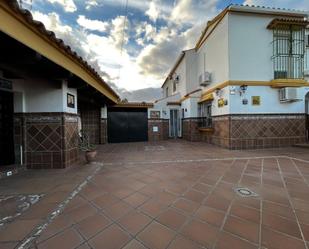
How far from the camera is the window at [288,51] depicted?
6.96 meters

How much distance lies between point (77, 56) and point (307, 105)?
10004mm

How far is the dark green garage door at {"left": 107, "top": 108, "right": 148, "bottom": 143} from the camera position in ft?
33.7

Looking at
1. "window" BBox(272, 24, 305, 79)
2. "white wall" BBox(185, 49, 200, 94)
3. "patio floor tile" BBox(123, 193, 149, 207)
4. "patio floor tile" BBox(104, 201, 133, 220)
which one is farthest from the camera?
"white wall" BBox(185, 49, 200, 94)

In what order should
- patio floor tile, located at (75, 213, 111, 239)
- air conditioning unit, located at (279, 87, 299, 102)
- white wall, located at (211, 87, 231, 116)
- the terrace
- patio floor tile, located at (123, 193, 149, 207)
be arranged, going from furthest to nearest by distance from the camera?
white wall, located at (211, 87, 231, 116) → air conditioning unit, located at (279, 87, 299, 102) → patio floor tile, located at (123, 193, 149, 207) → patio floor tile, located at (75, 213, 111, 239) → the terrace

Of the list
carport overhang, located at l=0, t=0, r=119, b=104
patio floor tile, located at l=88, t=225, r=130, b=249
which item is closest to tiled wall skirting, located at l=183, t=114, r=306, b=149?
carport overhang, located at l=0, t=0, r=119, b=104

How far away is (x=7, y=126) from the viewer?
409 centimetres

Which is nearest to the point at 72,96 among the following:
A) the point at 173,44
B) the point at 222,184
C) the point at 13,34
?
the point at 13,34

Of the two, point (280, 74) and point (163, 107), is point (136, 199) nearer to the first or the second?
point (280, 74)

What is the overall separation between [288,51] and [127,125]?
891 cm

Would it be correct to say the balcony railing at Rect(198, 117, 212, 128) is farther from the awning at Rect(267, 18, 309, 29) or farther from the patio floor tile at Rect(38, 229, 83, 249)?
the patio floor tile at Rect(38, 229, 83, 249)

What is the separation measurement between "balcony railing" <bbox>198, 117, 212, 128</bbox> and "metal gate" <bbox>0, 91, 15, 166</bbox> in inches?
317

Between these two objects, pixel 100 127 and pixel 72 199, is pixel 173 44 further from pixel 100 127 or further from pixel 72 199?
pixel 72 199

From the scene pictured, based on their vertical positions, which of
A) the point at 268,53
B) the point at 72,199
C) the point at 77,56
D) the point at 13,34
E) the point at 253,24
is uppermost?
the point at 253,24

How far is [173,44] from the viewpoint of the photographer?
462 inches
